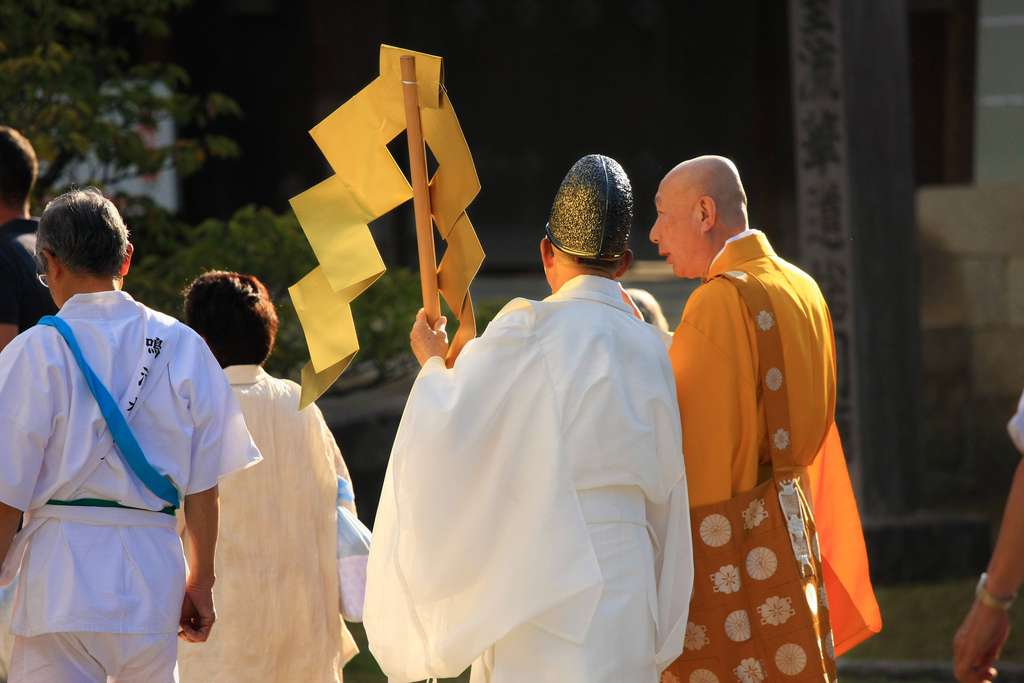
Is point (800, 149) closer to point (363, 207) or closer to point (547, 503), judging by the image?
point (363, 207)

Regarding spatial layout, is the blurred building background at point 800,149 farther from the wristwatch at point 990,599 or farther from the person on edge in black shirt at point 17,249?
the wristwatch at point 990,599

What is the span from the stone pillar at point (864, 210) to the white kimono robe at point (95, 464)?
4862mm

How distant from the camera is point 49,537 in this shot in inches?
132

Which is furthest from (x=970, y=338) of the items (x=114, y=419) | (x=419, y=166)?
(x=114, y=419)

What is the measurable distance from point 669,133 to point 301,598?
27.0 ft

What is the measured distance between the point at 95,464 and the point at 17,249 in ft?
4.60

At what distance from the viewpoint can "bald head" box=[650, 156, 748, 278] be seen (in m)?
3.94

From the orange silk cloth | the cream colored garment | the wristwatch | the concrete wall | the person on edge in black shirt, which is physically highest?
the person on edge in black shirt

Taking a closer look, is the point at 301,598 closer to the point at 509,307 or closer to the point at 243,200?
the point at 509,307

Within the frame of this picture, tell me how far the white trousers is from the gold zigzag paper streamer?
0.73 metres

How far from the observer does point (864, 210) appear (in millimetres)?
7703

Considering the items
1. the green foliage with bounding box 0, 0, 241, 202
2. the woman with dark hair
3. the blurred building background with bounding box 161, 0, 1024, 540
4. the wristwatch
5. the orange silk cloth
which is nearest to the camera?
the wristwatch

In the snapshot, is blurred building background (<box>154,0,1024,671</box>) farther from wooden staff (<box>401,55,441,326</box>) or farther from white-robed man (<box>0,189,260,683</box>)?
white-robed man (<box>0,189,260,683</box>)

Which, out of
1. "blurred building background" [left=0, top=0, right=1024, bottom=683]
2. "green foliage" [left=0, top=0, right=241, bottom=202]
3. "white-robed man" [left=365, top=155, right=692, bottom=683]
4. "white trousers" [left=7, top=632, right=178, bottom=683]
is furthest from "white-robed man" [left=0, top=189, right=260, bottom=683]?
"green foliage" [left=0, top=0, right=241, bottom=202]
